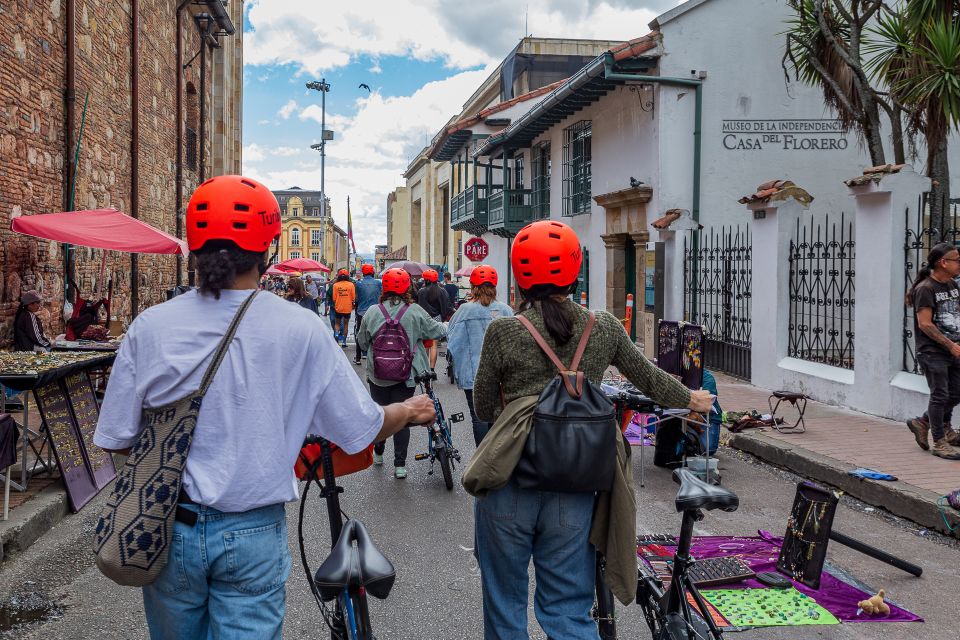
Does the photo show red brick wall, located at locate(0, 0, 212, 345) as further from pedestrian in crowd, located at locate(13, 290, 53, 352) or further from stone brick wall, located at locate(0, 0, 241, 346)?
pedestrian in crowd, located at locate(13, 290, 53, 352)

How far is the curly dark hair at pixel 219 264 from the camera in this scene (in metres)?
2.17

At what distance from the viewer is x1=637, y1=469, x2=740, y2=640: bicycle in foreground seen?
116 inches

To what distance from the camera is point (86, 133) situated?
13.0 m

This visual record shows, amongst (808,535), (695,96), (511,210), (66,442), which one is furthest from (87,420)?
(511,210)

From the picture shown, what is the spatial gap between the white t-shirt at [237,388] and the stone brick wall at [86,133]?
9.30m

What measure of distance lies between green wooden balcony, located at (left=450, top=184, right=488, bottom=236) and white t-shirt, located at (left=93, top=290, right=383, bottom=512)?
28214 millimetres

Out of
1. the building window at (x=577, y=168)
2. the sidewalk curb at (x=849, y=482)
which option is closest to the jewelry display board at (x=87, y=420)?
the sidewalk curb at (x=849, y=482)

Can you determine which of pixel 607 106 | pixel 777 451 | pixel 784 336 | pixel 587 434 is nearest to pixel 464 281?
pixel 607 106

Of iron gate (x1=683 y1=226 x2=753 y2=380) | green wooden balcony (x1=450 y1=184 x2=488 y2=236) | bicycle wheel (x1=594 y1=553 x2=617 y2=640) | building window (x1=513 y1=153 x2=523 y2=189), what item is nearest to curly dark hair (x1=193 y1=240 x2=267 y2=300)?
bicycle wheel (x1=594 y1=553 x2=617 y2=640)

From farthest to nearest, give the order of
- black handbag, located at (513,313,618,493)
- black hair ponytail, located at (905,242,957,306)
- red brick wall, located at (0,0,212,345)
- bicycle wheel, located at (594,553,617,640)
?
red brick wall, located at (0,0,212,345) < black hair ponytail, located at (905,242,957,306) < bicycle wheel, located at (594,553,617,640) < black handbag, located at (513,313,618,493)

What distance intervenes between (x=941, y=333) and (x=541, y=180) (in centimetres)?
1867

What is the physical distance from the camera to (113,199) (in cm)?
1466

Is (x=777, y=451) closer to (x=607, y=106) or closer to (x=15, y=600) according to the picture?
(x=15, y=600)

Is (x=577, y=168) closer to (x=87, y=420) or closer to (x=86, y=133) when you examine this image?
(x=86, y=133)
